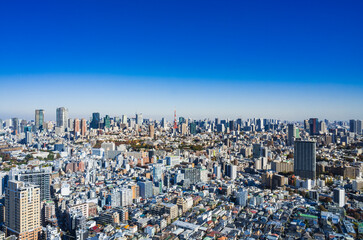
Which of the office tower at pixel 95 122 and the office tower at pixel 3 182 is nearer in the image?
the office tower at pixel 3 182

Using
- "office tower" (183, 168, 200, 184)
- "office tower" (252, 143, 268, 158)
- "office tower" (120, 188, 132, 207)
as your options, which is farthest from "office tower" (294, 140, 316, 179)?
"office tower" (120, 188, 132, 207)

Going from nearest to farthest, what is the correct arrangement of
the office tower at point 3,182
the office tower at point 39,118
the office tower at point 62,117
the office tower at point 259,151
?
the office tower at point 3,182, the office tower at point 259,151, the office tower at point 39,118, the office tower at point 62,117

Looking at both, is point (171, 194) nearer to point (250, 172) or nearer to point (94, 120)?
point (250, 172)

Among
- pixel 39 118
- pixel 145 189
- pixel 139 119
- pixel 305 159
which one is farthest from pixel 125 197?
pixel 139 119

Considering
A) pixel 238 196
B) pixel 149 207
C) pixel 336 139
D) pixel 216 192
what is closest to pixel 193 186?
pixel 216 192

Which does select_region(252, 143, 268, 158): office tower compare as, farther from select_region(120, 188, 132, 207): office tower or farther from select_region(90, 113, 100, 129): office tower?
select_region(90, 113, 100, 129): office tower

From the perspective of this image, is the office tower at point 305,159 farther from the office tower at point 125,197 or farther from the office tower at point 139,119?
the office tower at point 139,119

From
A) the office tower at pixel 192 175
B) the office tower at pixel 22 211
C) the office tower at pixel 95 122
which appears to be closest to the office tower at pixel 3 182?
the office tower at pixel 22 211
